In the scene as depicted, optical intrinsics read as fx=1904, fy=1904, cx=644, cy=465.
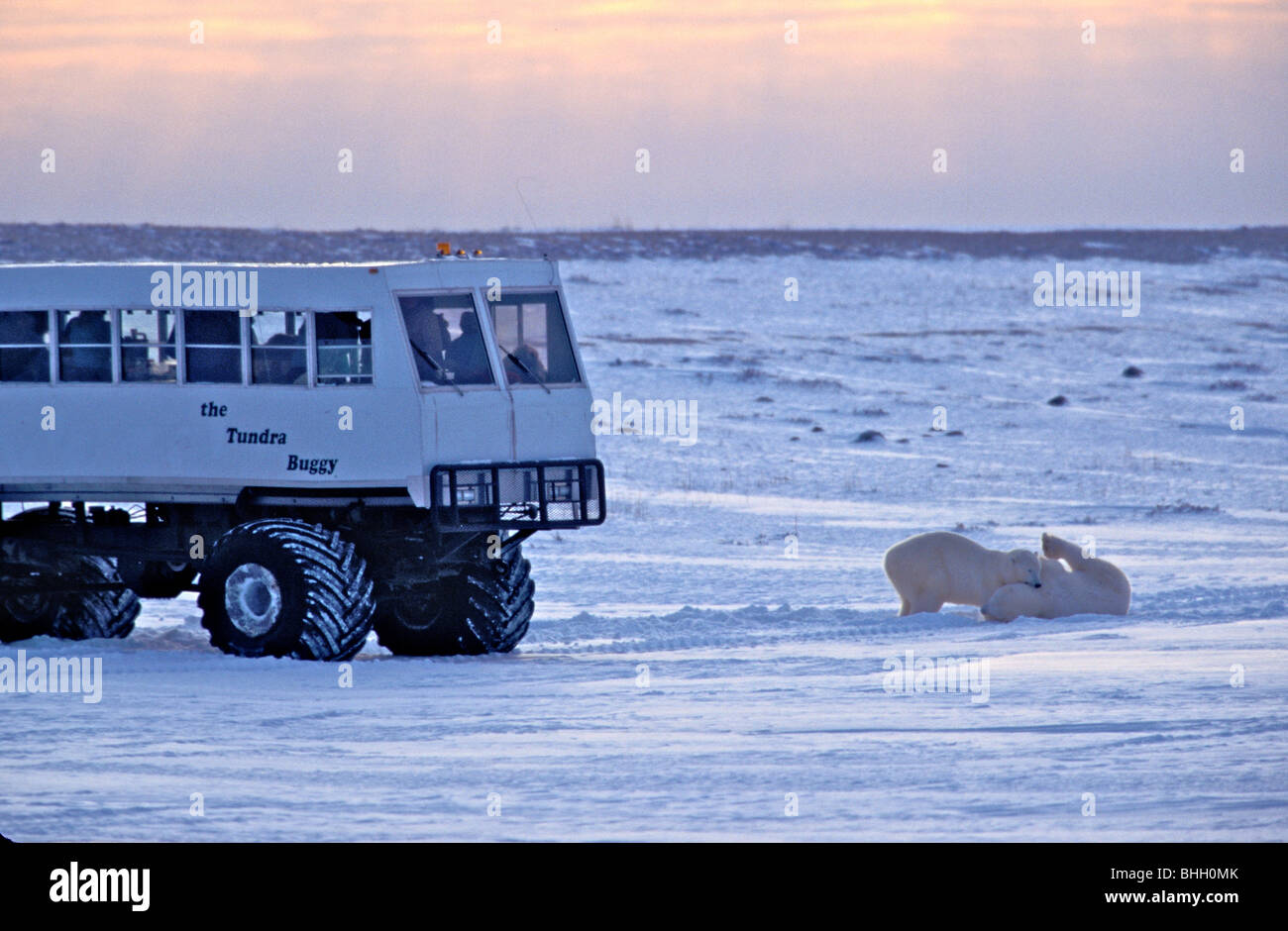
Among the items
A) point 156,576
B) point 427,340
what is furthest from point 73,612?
point 427,340

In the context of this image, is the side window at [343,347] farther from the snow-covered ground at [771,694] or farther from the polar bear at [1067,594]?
the polar bear at [1067,594]

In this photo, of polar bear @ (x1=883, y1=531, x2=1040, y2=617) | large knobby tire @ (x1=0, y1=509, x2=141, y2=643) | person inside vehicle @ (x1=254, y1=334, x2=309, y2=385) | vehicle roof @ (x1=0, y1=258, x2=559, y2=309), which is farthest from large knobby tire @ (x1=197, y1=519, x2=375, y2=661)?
polar bear @ (x1=883, y1=531, x2=1040, y2=617)

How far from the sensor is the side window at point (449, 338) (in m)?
13.5

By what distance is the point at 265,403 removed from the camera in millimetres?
13523

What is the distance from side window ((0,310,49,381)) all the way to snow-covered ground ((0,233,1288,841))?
2.08m

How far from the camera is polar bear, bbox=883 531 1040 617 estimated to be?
579 inches

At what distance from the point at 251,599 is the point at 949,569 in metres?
5.32

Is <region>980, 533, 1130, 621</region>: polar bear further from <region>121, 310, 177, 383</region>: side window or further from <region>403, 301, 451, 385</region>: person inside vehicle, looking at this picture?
<region>121, 310, 177, 383</region>: side window

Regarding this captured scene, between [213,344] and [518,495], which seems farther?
[213,344]

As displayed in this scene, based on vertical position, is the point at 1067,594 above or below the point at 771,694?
above

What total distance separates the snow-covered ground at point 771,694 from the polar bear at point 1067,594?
25 cm

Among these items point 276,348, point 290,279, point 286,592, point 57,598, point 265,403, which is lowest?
point 57,598

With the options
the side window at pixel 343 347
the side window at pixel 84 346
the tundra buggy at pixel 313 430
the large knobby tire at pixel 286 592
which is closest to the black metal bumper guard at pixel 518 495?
the tundra buggy at pixel 313 430

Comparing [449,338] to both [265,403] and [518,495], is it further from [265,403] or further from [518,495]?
[265,403]
